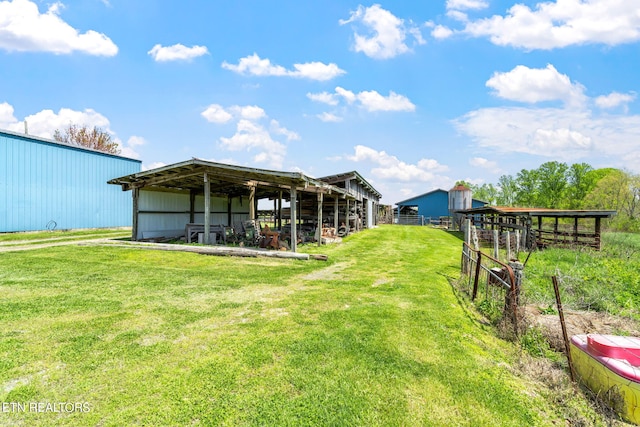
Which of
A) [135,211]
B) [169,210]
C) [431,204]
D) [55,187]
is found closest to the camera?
[135,211]

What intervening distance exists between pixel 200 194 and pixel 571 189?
6307cm

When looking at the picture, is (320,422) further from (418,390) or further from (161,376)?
(161,376)

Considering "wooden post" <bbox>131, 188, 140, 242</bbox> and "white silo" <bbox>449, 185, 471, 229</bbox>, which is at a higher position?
"white silo" <bbox>449, 185, 471, 229</bbox>

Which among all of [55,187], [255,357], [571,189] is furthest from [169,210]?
[571,189]

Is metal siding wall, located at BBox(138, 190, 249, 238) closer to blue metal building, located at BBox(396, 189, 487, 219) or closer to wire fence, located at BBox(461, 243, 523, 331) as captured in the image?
wire fence, located at BBox(461, 243, 523, 331)

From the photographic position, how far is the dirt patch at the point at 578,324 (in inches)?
184

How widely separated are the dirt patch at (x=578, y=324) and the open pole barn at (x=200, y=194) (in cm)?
753

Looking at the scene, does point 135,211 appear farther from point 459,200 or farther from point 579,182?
A: point 579,182

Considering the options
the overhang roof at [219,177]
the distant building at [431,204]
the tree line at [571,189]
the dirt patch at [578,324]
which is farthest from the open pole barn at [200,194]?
the tree line at [571,189]

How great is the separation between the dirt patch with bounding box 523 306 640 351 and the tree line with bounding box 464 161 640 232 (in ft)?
120

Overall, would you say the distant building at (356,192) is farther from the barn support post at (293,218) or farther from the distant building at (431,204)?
the distant building at (431,204)

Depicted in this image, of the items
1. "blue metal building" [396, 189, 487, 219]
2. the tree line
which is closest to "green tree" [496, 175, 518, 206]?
the tree line

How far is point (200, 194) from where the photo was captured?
57.9 feet

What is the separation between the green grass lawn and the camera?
268 cm
